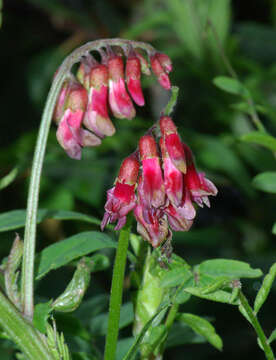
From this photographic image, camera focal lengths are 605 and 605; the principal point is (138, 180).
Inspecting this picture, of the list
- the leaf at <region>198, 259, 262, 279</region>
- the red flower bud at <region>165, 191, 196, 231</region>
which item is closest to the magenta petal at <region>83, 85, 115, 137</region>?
the red flower bud at <region>165, 191, 196, 231</region>

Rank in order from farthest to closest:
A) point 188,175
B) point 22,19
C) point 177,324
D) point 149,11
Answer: point 22,19 → point 149,11 → point 177,324 → point 188,175

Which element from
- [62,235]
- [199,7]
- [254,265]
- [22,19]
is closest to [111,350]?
[254,265]

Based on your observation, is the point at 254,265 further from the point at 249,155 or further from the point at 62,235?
the point at 62,235

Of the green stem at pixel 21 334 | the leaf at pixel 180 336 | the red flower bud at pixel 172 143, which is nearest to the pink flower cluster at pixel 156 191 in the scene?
the red flower bud at pixel 172 143

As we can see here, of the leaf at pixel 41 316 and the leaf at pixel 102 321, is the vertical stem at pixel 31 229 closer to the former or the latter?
the leaf at pixel 41 316

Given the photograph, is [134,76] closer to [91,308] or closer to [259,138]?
[259,138]

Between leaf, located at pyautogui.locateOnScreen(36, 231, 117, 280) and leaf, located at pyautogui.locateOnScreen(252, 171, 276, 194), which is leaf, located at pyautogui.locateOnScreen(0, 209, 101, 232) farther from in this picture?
leaf, located at pyautogui.locateOnScreen(252, 171, 276, 194)

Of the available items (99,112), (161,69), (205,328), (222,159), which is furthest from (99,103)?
(222,159)
